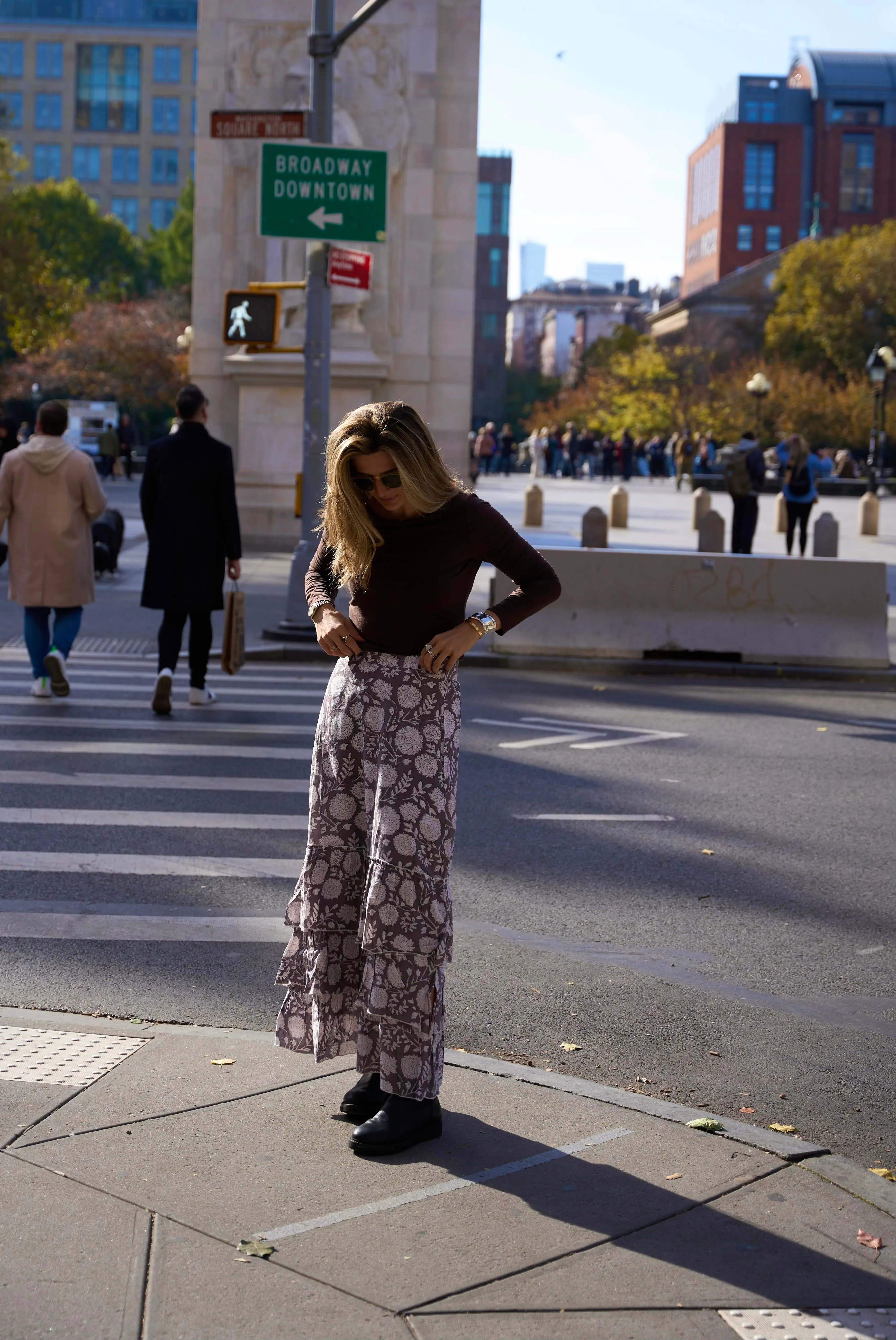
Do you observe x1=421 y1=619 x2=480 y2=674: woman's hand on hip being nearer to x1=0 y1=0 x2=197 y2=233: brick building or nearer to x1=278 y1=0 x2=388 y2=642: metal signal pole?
x1=278 y1=0 x2=388 y2=642: metal signal pole

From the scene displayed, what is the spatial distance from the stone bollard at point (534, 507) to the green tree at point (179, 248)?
51.8m

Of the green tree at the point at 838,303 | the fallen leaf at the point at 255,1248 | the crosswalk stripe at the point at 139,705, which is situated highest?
the green tree at the point at 838,303

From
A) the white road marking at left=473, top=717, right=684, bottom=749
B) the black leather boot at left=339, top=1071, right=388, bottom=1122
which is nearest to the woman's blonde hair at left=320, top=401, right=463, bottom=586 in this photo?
the black leather boot at left=339, top=1071, right=388, bottom=1122

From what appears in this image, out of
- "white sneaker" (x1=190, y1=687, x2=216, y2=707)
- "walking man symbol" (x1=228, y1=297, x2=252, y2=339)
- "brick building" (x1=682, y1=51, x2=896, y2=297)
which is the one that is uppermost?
"brick building" (x1=682, y1=51, x2=896, y2=297)

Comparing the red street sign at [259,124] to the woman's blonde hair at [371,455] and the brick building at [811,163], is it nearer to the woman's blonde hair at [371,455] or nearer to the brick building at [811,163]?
the woman's blonde hair at [371,455]

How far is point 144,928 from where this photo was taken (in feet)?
19.9

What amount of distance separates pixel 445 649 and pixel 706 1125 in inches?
55.6

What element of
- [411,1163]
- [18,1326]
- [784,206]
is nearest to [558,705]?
[411,1163]

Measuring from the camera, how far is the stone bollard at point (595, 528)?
22.4 m

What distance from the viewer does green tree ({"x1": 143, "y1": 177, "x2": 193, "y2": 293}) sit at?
8569cm

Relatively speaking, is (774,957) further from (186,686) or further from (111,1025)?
(186,686)

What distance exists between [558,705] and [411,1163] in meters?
8.13

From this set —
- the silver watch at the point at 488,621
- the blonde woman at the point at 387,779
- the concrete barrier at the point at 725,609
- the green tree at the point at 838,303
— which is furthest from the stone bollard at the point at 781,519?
the green tree at the point at 838,303

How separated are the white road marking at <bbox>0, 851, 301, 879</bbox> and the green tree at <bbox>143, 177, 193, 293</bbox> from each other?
2995 inches
